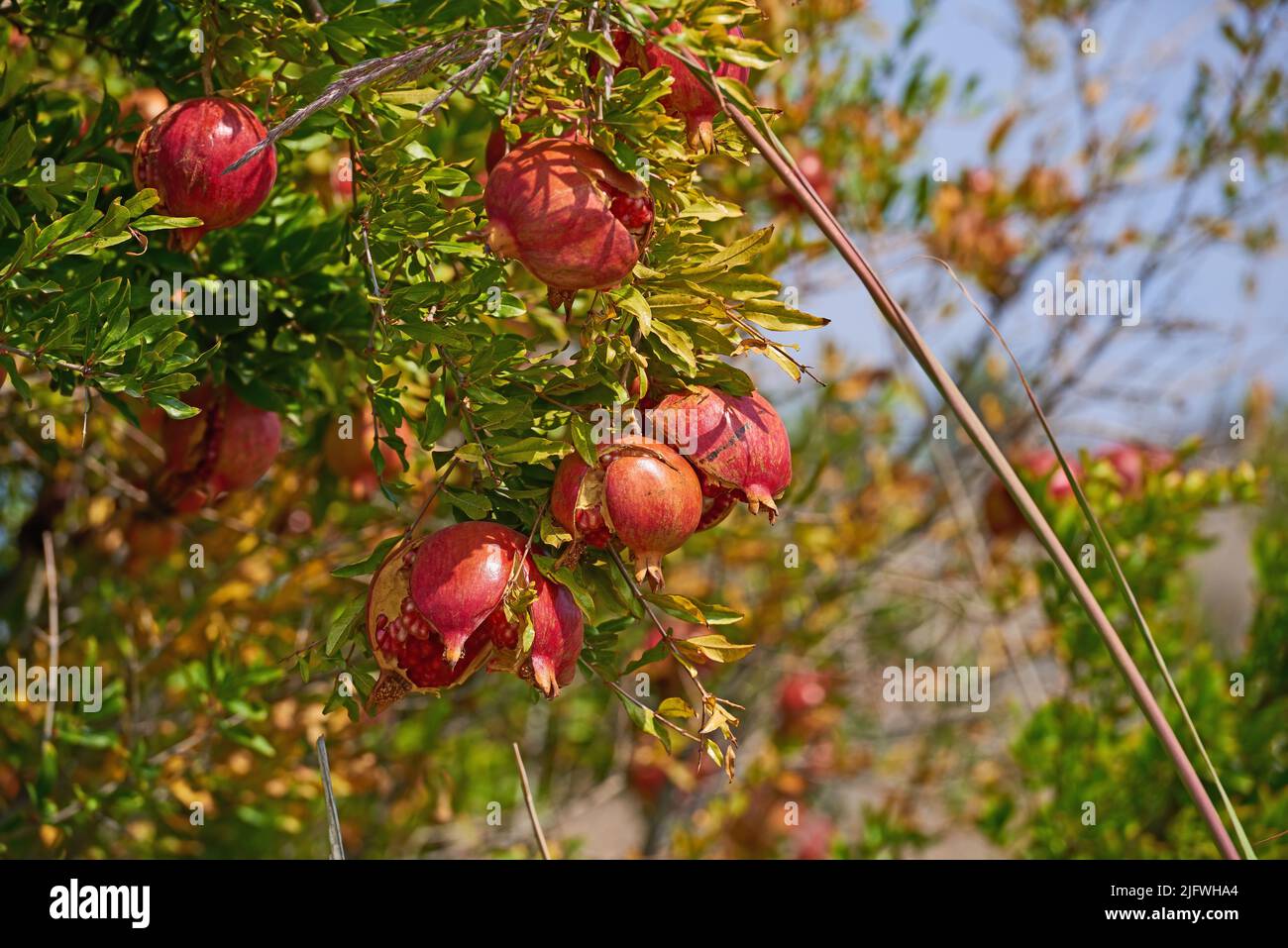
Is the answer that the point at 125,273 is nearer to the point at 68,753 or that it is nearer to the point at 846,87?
the point at 68,753

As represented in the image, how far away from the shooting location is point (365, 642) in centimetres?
87

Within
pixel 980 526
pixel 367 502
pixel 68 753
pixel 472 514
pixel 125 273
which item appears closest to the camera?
pixel 472 514

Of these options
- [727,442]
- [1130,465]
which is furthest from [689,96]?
[1130,465]

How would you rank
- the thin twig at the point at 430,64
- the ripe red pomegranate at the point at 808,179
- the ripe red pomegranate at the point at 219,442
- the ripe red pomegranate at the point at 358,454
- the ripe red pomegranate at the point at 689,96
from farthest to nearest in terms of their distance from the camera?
1. the ripe red pomegranate at the point at 808,179
2. the ripe red pomegranate at the point at 358,454
3. the ripe red pomegranate at the point at 219,442
4. the ripe red pomegranate at the point at 689,96
5. the thin twig at the point at 430,64

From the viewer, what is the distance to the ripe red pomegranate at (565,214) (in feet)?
2.52

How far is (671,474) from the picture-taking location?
0.77 m

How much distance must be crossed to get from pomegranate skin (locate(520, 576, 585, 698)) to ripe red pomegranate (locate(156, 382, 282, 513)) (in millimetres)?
478

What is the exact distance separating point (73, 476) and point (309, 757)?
573mm

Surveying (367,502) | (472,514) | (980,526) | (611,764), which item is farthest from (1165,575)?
(472,514)

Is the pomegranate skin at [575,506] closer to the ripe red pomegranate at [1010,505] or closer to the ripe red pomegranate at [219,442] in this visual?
the ripe red pomegranate at [219,442]

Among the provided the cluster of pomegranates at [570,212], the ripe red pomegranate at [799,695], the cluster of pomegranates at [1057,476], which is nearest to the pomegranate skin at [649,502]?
the cluster of pomegranates at [570,212]

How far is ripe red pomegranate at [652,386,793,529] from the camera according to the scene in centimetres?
80

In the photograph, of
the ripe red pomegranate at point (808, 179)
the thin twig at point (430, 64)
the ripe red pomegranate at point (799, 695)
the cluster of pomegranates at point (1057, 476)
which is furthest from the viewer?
the ripe red pomegranate at point (799, 695)

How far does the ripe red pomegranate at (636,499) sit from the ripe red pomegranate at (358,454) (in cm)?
61
